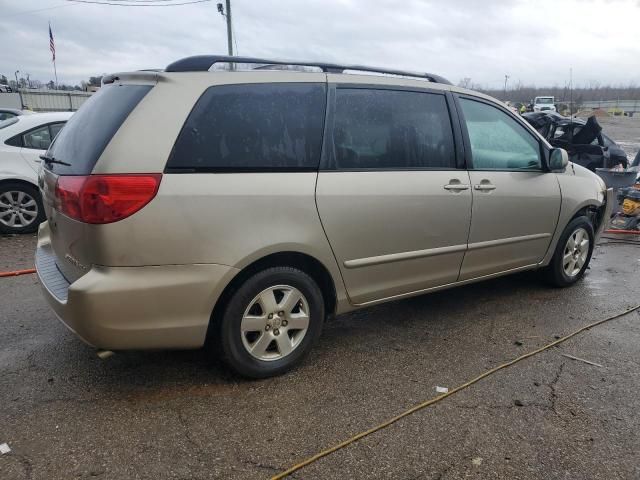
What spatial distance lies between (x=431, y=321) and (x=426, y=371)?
88 cm

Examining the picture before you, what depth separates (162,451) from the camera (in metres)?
2.45

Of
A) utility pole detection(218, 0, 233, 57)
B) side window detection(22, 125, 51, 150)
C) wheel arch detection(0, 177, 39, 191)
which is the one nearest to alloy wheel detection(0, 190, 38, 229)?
wheel arch detection(0, 177, 39, 191)

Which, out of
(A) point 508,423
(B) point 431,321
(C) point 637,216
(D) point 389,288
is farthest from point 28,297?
(C) point 637,216

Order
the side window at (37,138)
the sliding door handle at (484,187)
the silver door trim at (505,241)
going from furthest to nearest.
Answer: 1. the side window at (37,138)
2. the silver door trim at (505,241)
3. the sliding door handle at (484,187)

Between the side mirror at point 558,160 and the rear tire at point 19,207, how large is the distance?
5.94 meters

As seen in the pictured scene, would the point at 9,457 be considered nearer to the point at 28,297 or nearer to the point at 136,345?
the point at 136,345

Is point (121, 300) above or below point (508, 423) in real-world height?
above


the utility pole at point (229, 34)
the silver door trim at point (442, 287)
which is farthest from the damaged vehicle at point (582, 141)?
the utility pole at point (229, 34)

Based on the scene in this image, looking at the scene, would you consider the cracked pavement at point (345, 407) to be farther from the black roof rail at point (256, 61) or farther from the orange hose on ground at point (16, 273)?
the black roof rail at point (256, 61)

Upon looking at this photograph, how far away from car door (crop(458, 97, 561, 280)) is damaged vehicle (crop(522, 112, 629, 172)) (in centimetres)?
653

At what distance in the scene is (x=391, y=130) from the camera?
3.48 metres

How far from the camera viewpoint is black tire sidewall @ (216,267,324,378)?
9.42 feet

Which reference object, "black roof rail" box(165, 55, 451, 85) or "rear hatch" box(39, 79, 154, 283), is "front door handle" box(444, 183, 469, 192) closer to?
"black roof rail" box(165, 55, 451, 85)

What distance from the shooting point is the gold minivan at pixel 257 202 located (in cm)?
259
